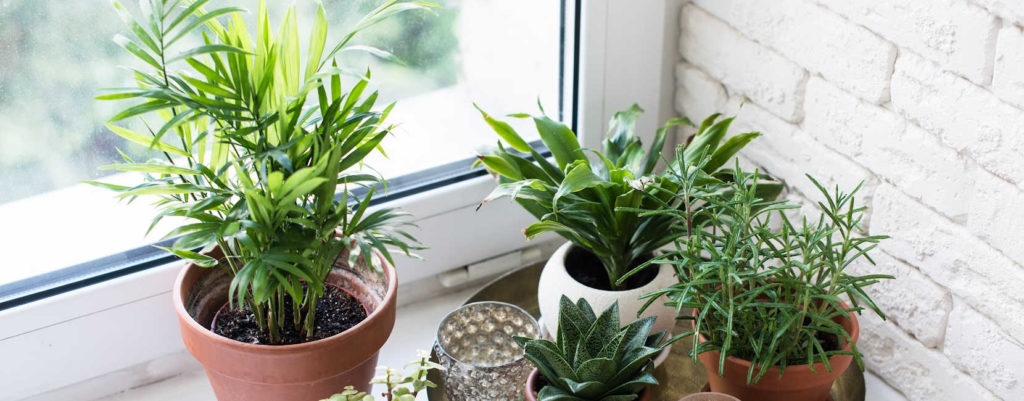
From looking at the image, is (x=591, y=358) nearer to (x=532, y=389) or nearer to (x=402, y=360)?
(x=532, y=389)

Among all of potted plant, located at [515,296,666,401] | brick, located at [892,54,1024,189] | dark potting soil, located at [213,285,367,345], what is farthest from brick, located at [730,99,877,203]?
dark potting soil, located at [213,285,367,345]

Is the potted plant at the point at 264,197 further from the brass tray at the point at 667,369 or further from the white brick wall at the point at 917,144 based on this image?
the white brick wall at the point at 917,144

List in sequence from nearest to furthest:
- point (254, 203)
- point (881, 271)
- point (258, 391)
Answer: point (254, 203)
point (258, 391)
point (881, 271)

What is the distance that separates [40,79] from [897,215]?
3.20ft

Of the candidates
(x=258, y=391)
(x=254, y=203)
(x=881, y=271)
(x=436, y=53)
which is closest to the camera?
(x=254, y=203)

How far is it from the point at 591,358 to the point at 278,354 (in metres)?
0.32

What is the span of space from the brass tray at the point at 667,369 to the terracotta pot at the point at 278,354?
13cm

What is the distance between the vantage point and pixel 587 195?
3.67 feet

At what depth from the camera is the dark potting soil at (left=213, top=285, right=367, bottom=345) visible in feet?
3.59

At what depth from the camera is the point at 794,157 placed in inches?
49.6

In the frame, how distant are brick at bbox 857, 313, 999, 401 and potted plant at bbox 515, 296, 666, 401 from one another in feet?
1.13

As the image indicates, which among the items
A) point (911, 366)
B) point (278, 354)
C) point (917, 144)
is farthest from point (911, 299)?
point (278, 354)

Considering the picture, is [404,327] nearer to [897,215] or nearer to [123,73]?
[123,73]

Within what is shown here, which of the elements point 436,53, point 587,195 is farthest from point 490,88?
point 587,195
